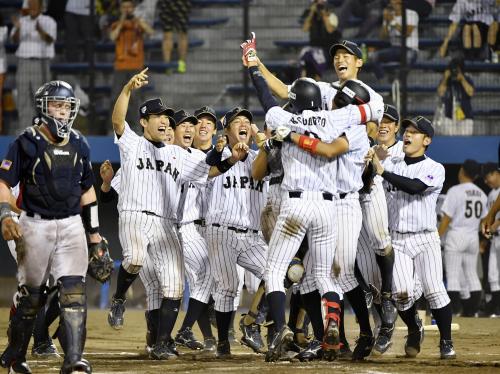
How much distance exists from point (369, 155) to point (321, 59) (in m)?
8.39

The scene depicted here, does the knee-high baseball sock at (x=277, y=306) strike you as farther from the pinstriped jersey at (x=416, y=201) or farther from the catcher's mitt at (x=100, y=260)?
the pinstriped jersey at (x=416, y=201)

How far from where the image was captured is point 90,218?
7195mm

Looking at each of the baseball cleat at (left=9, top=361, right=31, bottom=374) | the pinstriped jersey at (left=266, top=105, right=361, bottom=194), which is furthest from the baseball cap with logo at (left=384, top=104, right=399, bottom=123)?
the baseball cleat at (left=9, top=361, right=31, bottom=374)

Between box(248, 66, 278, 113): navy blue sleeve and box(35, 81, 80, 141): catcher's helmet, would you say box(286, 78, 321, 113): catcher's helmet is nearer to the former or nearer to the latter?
box(248, 66, 278, 113): navy blue sleeve

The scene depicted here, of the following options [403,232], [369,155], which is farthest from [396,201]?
[369,155]

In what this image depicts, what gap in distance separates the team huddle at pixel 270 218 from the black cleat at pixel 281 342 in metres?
0.01

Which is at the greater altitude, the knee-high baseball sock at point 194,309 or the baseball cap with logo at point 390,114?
the baseball cap with logo at point 390,114

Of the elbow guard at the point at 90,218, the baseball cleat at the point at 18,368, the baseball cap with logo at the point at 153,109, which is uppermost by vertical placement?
the baseball cap with logo at the point at 153,109

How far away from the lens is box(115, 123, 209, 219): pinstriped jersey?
356 inches

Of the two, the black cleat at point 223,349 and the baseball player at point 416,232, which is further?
the black cleat at point 223,349

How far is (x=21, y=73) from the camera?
16969 mm

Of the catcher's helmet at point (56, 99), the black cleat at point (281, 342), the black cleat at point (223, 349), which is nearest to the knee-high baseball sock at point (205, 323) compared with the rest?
the black cleat at point (223, 349)

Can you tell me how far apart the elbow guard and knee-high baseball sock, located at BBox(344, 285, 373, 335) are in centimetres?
239

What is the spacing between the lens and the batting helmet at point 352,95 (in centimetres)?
829
